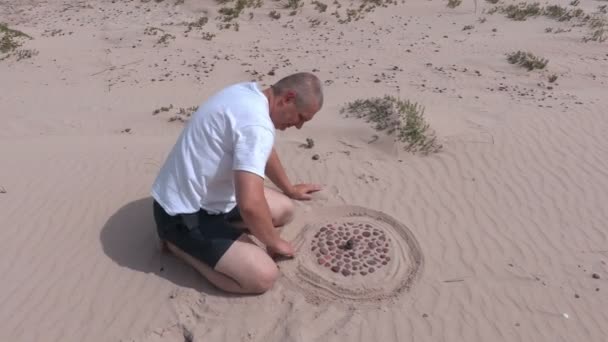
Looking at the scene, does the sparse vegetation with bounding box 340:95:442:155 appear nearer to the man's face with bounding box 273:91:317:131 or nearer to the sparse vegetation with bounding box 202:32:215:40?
the man's face with bounding box 273:91:317:131

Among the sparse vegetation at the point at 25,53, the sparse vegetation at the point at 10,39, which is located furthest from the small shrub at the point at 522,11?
the sparse vegetation at the point at 10,39

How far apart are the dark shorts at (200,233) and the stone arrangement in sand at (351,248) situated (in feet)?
2.37

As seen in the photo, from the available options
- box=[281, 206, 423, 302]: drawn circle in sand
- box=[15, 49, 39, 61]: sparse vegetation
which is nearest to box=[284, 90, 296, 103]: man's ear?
box=[281, 206, 423, 302]: drawn circle in sand

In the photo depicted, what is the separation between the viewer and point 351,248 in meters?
3.92

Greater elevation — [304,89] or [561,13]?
[304,89]

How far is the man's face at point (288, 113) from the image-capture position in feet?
10.2

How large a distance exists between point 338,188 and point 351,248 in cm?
105

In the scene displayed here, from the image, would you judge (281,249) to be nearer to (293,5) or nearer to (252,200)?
(252,200)

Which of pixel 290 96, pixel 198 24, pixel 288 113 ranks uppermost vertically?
pixel 290 96

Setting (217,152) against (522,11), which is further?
(522,11)

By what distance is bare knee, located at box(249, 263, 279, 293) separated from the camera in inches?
134

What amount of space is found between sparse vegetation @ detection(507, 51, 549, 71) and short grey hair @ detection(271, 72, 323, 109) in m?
6.18

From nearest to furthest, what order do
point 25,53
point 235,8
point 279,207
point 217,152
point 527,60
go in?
point 217,152 → point 279,207 → point 527,60 → point 25,53 → point 235,8

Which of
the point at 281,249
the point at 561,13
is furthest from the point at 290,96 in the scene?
the point at 561,13
